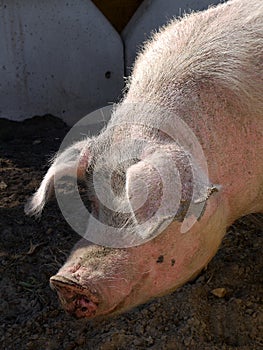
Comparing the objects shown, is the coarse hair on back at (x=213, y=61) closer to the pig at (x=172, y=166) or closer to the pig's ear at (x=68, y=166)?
the pig at (x=172, y=166)

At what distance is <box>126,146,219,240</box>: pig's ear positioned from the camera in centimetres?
217

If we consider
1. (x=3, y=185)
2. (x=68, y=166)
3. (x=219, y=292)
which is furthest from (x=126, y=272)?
(x=3, y=185)

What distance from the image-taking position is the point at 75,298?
7.52 ft

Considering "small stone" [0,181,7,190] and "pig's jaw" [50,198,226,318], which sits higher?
"pig's jaw" [50,198,226,318]

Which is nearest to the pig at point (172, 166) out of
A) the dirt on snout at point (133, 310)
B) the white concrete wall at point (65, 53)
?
the dirt on snout at point (133, 310)

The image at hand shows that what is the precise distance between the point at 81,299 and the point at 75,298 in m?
0.02

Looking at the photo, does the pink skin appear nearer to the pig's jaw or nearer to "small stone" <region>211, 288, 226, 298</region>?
the pig's jaw

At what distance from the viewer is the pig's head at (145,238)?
7.19ft

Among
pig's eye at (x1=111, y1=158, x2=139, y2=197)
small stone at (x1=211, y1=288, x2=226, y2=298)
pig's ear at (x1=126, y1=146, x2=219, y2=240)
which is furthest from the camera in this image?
small stone at (x1=211, y1=288, x2=226, y2=298)

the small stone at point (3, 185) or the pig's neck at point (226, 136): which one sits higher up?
the pig's neck at point (226, 136)

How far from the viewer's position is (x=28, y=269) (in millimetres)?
3250

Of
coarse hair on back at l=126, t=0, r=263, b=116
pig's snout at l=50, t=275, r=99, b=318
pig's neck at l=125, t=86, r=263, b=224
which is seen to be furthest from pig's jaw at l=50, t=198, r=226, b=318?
coarse hair on back at l=126, t=0, r=263, b=116

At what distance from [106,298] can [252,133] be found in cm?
89

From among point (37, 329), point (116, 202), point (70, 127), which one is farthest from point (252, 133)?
point (70, 127)
